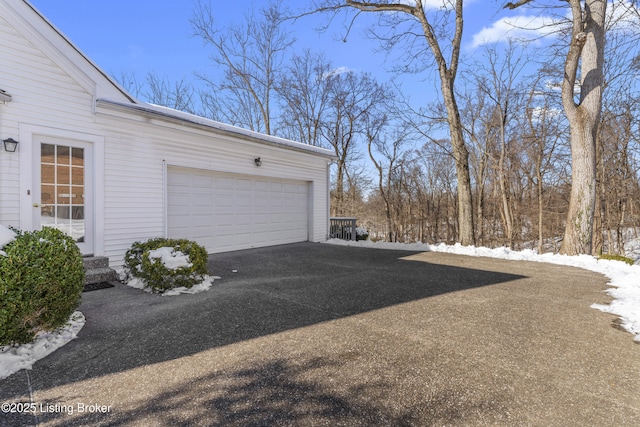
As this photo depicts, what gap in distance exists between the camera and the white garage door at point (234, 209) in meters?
6.49

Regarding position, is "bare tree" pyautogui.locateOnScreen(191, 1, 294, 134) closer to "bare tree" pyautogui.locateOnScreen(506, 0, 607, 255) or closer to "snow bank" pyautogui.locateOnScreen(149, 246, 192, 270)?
"bare tree" pyautogui.locateOnScreen(506, 0, 607, 255)

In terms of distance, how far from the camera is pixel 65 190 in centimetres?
483

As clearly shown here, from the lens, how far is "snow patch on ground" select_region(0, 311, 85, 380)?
228cm

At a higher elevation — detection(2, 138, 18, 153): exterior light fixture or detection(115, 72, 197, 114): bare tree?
detection(115, 72, 197, 114): bare tree

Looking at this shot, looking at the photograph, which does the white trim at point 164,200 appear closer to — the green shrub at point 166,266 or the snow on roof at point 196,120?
the snow on roof at point 196,120

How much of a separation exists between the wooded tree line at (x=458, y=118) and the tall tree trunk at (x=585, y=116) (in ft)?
0.08

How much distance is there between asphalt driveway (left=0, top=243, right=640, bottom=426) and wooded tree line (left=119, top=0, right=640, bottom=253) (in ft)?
19.1

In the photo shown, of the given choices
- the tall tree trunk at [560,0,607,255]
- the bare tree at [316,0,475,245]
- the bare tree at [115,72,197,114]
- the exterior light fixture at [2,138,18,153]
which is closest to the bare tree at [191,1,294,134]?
the bare tree at [115,72,197,114]

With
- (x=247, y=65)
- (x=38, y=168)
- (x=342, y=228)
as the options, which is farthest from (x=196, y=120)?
(x=247, y=65)

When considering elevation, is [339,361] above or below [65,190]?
below

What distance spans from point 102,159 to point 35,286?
3225 mm

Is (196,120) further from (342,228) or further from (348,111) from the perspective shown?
(348,111)

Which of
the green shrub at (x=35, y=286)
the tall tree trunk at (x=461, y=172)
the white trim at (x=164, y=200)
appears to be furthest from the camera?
the tall tree trunk at (x=461, y=172)

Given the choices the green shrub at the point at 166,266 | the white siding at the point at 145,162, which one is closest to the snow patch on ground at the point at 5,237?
the green shrub at the point at 166,266
